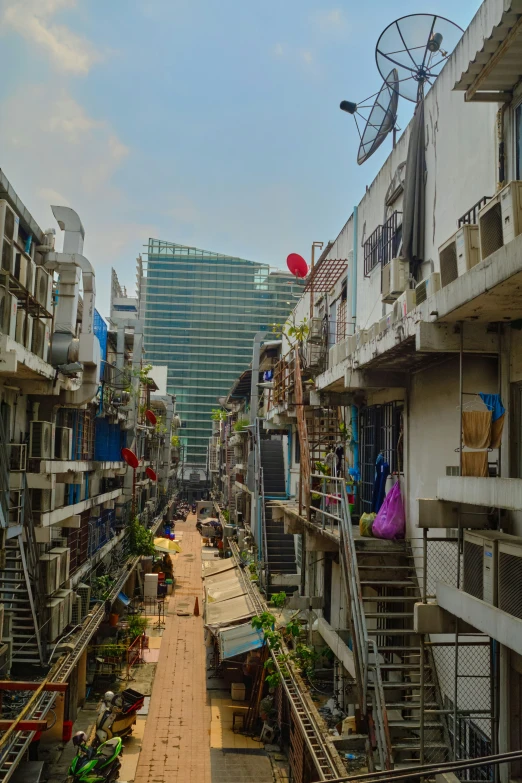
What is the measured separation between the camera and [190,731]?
1748cm

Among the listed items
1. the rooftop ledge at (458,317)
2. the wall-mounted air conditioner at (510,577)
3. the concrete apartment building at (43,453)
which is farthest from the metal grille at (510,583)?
the concrete apartment building at (43,453)

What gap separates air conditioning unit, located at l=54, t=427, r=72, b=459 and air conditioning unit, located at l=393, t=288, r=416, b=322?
9.89 metres

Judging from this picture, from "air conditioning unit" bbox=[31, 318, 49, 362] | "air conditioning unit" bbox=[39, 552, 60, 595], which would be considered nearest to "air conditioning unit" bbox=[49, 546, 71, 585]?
"air conditioning unit" bbox=[39, 552, 60, 595]

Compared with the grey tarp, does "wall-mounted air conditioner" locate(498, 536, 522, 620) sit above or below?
below

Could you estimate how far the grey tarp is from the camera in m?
10.7

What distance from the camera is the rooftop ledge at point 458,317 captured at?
6.02 meters

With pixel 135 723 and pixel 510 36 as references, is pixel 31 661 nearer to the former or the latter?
pixel 135 723

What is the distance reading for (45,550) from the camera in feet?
51.0

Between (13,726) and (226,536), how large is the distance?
30.6m

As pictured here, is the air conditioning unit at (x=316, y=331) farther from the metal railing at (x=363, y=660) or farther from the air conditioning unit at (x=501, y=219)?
the air conditioning unit at (x=501, y=219)

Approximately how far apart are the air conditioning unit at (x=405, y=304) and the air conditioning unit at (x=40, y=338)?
775 centimetres

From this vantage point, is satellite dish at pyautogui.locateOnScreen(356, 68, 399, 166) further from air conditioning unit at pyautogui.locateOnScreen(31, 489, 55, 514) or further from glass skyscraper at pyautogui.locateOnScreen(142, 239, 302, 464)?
glass skyscraper at pyautogui.locateOnScreen(142, 239, 302, 464)

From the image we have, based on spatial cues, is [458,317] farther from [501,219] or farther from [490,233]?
[501,219]

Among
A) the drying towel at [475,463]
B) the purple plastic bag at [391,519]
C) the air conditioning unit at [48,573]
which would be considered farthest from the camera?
the air conditioning unit at [48,573]
